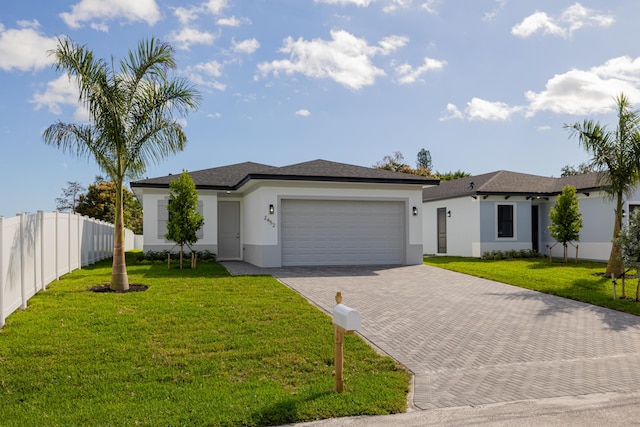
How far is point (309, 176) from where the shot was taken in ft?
51.9

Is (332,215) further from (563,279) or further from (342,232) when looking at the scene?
(563,279)

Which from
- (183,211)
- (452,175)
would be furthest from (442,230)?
(452,175)

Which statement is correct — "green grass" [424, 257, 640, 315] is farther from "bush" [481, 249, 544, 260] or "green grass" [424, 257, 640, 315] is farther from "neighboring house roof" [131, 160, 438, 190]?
"neighboring house roof" [131, 160, 438, 190]

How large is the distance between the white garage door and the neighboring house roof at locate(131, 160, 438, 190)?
104 centimetres

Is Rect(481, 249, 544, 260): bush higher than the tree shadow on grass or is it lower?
higher

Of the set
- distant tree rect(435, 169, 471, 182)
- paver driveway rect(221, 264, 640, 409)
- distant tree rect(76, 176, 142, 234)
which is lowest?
paver driveway rect(221, 264, 640, 409)

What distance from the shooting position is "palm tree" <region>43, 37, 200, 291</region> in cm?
1064

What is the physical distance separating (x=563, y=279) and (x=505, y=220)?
8377 mm

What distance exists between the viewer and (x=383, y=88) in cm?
2006

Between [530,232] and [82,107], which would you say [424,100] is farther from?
[82,107]

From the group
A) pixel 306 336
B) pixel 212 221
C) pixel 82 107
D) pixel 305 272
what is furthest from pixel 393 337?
pixel 212 221

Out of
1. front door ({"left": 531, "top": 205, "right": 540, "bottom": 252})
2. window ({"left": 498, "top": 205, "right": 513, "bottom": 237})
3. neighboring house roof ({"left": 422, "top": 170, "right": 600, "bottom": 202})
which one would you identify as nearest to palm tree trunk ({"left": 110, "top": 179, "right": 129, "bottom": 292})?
neighboring house roof ({"left": 422, "top": 170, "right": 600, "bottom": 202})

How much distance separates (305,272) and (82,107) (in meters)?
7.68

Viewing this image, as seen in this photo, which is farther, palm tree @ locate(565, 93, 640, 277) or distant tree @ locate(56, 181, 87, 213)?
distant tree @ locate(56, 181, 87, 213)
